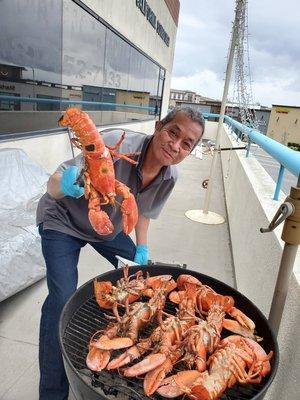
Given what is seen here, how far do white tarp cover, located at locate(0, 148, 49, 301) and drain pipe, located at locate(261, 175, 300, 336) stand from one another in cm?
172

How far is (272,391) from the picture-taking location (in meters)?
1.40

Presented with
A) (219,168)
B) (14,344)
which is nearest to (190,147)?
Answer: (14,344)

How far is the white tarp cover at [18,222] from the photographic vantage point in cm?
221

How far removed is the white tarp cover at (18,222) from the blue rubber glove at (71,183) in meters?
1.07

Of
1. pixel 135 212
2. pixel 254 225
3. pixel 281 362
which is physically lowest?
pixel 281 362

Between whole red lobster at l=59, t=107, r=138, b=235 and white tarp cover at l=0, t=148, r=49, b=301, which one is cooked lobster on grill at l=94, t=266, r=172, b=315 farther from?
white tarp cover at l=0, t=148, r=49, b=301

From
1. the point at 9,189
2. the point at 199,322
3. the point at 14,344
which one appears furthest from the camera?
the point at 9,189

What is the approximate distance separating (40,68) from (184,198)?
300cm

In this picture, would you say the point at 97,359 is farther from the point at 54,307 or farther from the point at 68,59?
the point at 68,59

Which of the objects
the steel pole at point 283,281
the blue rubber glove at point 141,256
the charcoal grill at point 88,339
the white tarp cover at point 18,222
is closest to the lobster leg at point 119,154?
the charcoal grill at point 88,339

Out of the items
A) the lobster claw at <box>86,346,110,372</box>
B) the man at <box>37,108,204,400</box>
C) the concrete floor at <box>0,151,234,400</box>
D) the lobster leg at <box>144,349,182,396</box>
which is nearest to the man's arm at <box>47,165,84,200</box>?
the man at <box>37,108,204,400</box>

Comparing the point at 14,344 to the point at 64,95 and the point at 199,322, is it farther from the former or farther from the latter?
the point at 64,95

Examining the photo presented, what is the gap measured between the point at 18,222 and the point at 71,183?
134 cm

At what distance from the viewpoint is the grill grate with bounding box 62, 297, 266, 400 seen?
0.92 m
